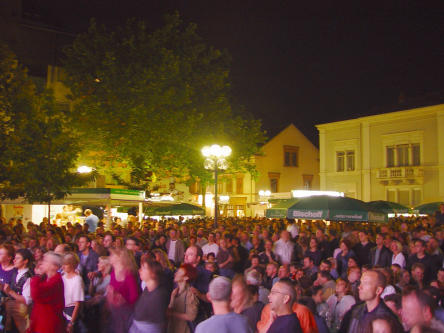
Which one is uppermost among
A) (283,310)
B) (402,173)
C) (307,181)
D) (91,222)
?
(307,181)

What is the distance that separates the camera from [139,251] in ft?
31.7

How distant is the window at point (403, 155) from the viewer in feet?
125

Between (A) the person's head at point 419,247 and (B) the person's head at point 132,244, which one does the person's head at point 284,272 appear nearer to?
(B) the person's head at point 132,244

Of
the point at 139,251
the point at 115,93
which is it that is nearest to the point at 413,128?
the point at 115,93

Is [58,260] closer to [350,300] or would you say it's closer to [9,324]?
[9,324]

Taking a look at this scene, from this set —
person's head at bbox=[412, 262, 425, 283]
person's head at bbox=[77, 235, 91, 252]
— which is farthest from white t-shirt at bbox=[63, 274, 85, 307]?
person's head at bbox=[412, 262, 425, 283]

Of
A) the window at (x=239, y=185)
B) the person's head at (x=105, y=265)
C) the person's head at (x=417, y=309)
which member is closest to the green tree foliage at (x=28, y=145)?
the person's head at (x=105, y=265)

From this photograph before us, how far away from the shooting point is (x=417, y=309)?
4227 millimetres

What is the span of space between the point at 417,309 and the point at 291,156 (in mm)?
49890

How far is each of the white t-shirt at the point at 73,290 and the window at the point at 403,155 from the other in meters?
35.3

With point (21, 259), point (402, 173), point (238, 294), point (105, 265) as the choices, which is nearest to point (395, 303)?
point (238, 294)

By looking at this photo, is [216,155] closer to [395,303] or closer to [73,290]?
[73,290]

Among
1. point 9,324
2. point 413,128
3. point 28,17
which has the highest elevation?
point 28,17

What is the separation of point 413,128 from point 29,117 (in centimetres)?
2928
